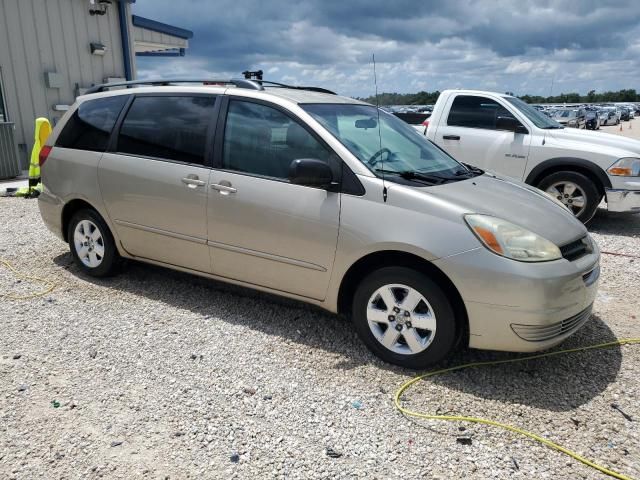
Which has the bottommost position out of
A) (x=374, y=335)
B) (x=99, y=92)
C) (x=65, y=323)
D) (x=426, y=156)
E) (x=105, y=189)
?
(x=65, y=323)

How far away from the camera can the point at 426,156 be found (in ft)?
13.5

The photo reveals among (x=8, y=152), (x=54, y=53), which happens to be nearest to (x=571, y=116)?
(x=54, y=53)

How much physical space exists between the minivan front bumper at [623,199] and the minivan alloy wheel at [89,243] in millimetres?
6212

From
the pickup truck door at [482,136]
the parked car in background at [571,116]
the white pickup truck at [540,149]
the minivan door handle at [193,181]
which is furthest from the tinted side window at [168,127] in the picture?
the parked car in background at [571,116]

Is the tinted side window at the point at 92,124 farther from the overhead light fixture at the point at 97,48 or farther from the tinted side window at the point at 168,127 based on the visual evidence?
the overhead light fixture at the point at 97,48

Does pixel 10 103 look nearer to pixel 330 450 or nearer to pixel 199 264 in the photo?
pixel 199 264

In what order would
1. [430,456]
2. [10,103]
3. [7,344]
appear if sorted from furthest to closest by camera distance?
1. [10,103]
2. [7,344]
3. [430,456]

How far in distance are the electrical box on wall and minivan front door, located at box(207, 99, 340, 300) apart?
9.53m

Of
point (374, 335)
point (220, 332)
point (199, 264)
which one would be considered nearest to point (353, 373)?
point (374, 335)

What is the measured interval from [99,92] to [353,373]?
11.7 feet

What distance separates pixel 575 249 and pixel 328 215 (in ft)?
5.19

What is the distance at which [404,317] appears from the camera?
10.8 ft

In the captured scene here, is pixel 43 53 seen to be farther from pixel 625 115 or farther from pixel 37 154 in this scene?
pixel 625 115

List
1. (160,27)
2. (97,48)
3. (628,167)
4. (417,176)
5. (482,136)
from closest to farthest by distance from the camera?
(417,176), (628,167), (482,136), (97,48), (160,27)
